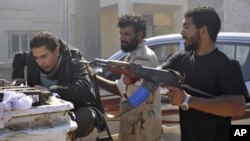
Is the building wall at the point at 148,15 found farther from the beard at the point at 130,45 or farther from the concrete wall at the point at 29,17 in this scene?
the beard at the point at 130,45

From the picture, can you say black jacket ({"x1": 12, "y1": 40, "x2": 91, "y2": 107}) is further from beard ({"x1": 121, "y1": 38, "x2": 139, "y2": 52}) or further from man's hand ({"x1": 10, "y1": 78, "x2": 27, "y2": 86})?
beard ({"x1": 121, "y1": 38, "x2": 139, "y2": 52})

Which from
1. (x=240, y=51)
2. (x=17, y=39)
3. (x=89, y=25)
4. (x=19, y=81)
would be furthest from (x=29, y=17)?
(x=19, y=81)

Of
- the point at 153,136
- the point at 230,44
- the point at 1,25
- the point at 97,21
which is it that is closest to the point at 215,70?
the point at 153,136

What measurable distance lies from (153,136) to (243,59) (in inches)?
66.0

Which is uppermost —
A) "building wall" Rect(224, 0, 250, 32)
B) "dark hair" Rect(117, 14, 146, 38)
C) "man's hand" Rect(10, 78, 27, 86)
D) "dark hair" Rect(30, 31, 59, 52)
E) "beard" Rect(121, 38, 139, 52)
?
"building wall" Rect(224, 0, 250, 32)

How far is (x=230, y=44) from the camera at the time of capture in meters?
4.14

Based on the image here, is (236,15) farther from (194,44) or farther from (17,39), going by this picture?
(194,44)

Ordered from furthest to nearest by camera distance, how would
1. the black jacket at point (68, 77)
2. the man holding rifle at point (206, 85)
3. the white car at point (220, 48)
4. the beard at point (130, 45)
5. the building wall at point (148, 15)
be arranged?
the building wall at point (148, 15), the white car at point (220, 48), the beard at point (130, 45), the black jacket at point (68, 77), the man holding rifle at point (206, 85)

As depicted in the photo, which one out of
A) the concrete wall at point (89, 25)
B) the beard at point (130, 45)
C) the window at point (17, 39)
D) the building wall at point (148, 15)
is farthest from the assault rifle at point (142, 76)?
the window at point (17, 39)

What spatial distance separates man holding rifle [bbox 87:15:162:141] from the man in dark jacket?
1.24ft

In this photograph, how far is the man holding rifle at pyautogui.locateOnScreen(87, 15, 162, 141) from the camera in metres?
2.89

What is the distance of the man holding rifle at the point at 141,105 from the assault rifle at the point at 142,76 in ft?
0.82

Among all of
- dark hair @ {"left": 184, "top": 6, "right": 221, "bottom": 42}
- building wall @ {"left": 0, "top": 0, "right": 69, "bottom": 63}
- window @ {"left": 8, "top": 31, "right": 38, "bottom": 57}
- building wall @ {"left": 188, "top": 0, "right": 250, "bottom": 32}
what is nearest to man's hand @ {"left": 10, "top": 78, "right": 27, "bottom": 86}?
dark hair @ {"left": 184, "top": 6, "right": 221, "bottom": 42}

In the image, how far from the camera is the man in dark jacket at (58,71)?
2.48 meters
